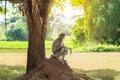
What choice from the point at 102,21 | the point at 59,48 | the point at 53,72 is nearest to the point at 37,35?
the point at 59,48

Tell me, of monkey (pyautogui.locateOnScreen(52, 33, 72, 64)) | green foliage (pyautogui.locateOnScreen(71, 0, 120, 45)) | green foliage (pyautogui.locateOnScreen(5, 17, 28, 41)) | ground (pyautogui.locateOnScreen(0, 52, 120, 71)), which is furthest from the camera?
green foliage (pyautogui.locateOnScreen(5, 17, 28, 41))

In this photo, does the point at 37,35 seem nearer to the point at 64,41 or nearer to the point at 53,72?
the point at 53,72

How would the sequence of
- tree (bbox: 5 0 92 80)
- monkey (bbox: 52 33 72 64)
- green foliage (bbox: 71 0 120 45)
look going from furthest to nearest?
green foliage (bbox: 71 0 120 45) → tree (bbox: 5 0 92 80) → monkey (bbox: 52 33 72 64)

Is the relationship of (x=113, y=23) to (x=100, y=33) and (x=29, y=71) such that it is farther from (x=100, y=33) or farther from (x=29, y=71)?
(x=29, y=71)

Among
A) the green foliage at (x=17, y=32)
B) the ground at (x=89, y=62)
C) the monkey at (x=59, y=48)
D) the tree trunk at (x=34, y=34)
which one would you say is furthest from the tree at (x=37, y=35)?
the green foliage at (x=17, y=32)

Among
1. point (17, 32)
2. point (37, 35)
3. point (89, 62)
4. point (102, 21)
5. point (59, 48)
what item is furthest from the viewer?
point (17, 32)

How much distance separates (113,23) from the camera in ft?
118

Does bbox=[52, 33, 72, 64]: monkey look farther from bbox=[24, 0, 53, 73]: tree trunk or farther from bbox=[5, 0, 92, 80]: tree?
bbox=[24, 0, 53, 73]: tree trunk

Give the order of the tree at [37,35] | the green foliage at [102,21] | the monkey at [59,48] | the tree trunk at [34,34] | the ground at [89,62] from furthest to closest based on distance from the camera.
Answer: the green foliage at [102,21] < the ground at [89,62] < the tree trunk at [34,34] < the tree at [37,35] < the monkey at [59,48]

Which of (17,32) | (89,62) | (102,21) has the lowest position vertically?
(89,62)

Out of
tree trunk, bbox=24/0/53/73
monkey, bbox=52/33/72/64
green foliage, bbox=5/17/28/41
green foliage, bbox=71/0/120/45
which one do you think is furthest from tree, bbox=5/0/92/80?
green foliage, bbox=5/17/28/41

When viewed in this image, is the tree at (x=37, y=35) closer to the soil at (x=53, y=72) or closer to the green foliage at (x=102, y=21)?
the soil at (x=53, y=72)

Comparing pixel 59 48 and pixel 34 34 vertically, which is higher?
pixel 34 34

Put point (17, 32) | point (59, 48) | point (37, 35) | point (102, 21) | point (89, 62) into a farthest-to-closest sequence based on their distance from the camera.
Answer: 1. point (17, 32)
2. point (102, 21)
3. point (89, 62)
4. point (37, 35)
5. point (59, 48)
